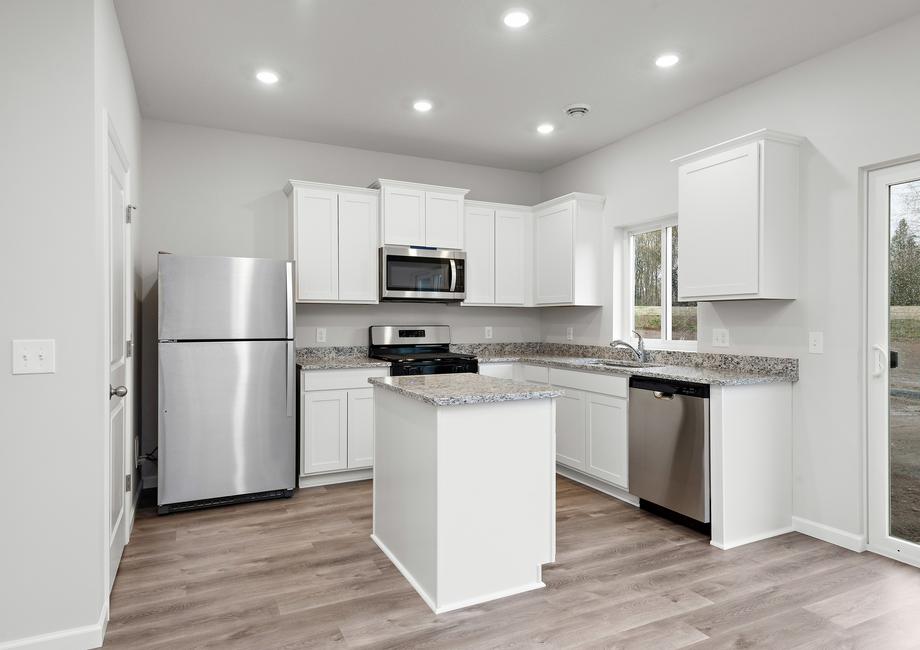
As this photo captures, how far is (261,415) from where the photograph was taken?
3.67 meters

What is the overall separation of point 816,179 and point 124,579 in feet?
13.4

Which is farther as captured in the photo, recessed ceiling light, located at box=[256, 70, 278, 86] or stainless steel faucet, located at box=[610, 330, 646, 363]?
stainless steel faucet, located at box=[610, 330, 646, 363]

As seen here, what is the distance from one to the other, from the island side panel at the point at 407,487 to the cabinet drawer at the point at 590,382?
1.64 metres

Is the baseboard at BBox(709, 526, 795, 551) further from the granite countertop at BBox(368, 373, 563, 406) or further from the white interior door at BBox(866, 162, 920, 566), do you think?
the granite countertop at BBox(368, 373, 563, 406)

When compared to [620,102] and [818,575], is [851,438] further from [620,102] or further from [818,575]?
[620,102]

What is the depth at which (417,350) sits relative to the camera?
16.0 ft

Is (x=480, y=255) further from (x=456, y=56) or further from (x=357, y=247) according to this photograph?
(x=456, y=56)

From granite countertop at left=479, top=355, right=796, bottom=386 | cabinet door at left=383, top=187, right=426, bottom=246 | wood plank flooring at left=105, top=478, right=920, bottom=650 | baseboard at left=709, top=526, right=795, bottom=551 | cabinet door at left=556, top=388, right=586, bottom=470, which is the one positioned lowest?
wood plank flooring at left=105, top=478, right=920, bottom=650

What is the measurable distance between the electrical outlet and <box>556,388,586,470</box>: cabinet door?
1.46 m

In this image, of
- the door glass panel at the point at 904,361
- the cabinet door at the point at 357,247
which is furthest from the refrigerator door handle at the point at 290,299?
the door glass panel at the point at 904,361

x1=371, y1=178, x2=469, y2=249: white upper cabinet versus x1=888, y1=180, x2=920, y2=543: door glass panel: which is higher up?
x1=371, y1=178, x2=469, y2=249: white upper cabinet

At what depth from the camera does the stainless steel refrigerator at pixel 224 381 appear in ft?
11.3

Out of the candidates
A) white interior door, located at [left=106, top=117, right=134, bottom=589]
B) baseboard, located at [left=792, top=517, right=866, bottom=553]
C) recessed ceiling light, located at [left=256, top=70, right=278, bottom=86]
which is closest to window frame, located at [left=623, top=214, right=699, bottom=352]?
baseboard, located at [left=792, top=517, right=866, bottom=553]

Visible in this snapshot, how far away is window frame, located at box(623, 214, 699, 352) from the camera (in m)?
4.14
